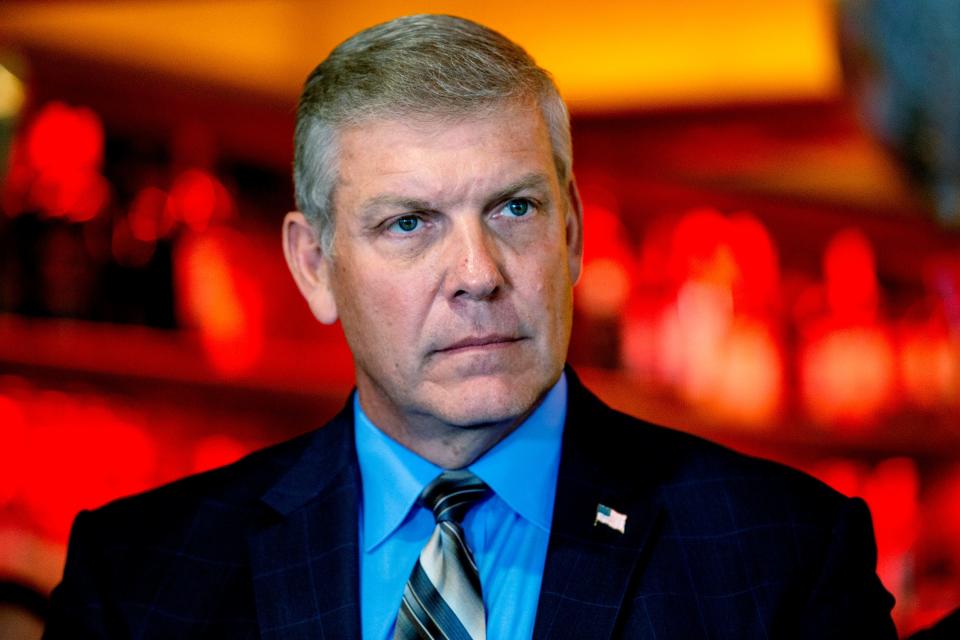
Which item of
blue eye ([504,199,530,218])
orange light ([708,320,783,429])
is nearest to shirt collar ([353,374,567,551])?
blue eye ([504,199,530,218])

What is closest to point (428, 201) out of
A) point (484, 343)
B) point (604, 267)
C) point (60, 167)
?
point (484, 343)

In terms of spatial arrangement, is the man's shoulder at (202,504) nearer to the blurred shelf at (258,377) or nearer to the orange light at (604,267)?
the blurred shelf at (258,377)

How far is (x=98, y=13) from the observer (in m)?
2.43

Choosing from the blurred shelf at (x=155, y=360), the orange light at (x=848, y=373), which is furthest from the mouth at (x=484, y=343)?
the orange light at (x=848, y=373)

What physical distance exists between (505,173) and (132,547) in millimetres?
567

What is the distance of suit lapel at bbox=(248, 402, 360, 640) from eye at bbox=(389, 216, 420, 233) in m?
0.27

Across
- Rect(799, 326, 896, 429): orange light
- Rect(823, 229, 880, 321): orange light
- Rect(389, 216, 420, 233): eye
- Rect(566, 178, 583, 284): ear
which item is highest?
Rect(389, 216, 420, 233): eye

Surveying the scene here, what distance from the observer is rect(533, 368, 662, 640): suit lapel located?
4.57ft

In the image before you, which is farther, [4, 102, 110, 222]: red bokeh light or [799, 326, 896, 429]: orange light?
[799, 326, 896, 429]: orange light

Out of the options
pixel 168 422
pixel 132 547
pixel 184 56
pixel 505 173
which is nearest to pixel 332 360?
pixel 168 422

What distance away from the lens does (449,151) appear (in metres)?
1.42

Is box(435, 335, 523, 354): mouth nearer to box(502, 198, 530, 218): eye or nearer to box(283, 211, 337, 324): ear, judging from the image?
box(502, 198, 530, 218): eye

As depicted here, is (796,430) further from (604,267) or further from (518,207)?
(518,207)

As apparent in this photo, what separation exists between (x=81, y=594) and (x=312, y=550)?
0.83 feet
